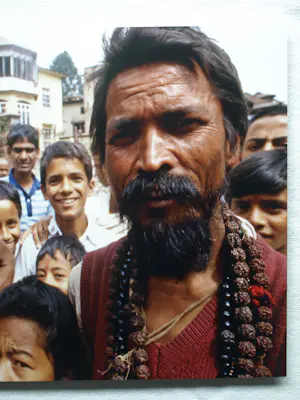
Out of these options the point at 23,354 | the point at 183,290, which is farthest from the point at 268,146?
the point at 23,354

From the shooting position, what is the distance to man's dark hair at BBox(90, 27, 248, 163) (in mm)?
2248

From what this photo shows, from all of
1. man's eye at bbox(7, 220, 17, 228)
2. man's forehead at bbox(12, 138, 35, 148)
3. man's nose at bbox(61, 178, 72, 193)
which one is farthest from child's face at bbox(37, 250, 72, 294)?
man's forehead at bbox(12, 138, 35, 148)

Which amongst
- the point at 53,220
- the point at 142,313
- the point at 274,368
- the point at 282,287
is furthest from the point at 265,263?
the point at 53,220

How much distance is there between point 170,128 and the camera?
7.38 feet

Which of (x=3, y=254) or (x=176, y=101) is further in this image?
(x=3, y=254)

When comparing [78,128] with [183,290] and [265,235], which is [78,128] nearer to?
[183,290]

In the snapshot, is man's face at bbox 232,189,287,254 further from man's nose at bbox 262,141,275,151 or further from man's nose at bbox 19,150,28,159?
man's nose at bbox 19,150,28,159

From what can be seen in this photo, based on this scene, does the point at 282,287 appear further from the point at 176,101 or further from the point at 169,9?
the point at 169,9

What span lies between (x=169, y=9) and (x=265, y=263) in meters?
1.56

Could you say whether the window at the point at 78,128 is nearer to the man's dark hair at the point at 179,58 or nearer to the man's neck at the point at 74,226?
the man's dark hair at the point at 179,58

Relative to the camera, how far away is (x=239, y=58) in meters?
2.34

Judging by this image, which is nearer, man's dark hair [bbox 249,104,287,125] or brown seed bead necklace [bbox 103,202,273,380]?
brown seed bead necklace [bbox 103,202,273,380]

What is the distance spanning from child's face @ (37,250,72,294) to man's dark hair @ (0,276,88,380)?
0.12 ft

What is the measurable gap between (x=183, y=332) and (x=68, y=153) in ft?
3.95
